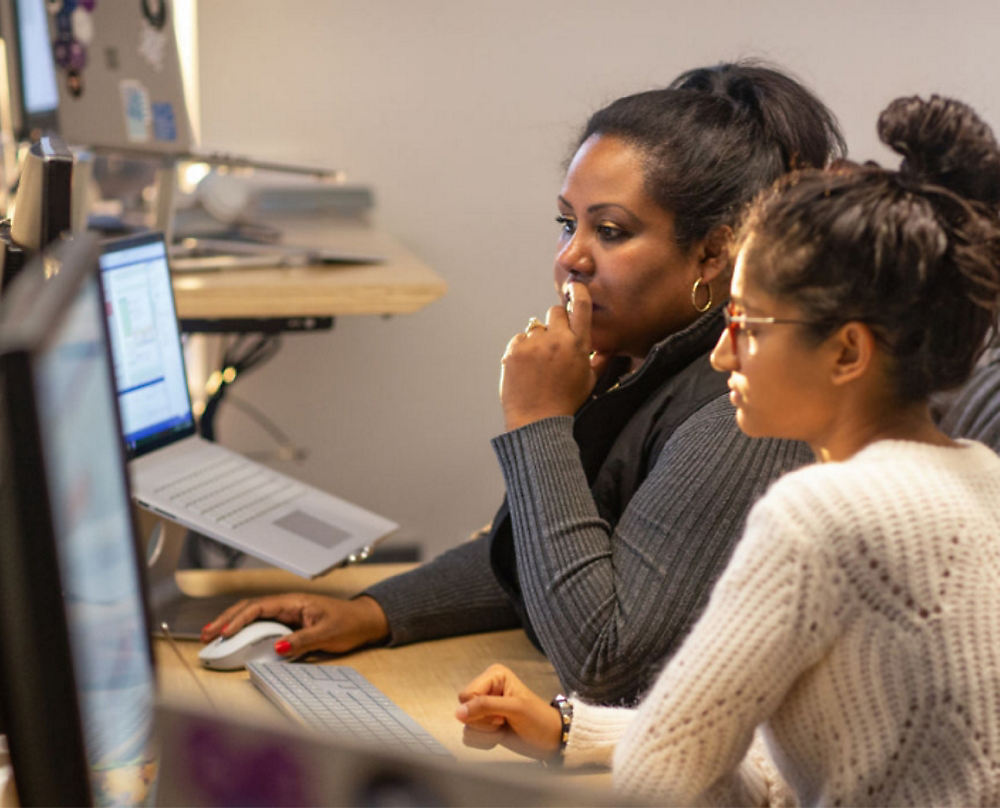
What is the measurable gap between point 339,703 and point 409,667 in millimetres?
198

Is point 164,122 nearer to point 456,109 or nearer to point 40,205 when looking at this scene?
point 456,109

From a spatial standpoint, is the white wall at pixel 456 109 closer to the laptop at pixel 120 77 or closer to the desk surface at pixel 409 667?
the laptop at pixel 120 77

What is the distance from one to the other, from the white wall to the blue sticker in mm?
348

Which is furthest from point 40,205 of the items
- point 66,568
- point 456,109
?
point 456,109

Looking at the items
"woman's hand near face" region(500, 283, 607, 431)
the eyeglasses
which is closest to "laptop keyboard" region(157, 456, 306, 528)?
"woman's hand near face" region(500, 283, 607, 431)

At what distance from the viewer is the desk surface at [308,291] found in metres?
2.23

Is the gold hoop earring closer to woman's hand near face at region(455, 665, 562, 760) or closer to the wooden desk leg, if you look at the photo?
woman's hand near face at region(455, 665, 562, 760)

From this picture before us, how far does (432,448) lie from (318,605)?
5.89 feet

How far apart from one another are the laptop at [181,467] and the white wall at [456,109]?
1440mm

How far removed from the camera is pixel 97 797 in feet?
1.96

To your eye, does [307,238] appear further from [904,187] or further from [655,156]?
[904,187]

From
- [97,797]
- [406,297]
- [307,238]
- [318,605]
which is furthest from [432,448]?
[97,797]

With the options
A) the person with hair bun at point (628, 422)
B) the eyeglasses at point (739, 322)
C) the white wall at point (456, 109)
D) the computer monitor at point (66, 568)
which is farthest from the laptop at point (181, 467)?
the white wall at point (456, 109)

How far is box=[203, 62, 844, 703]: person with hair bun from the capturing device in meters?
1.10
